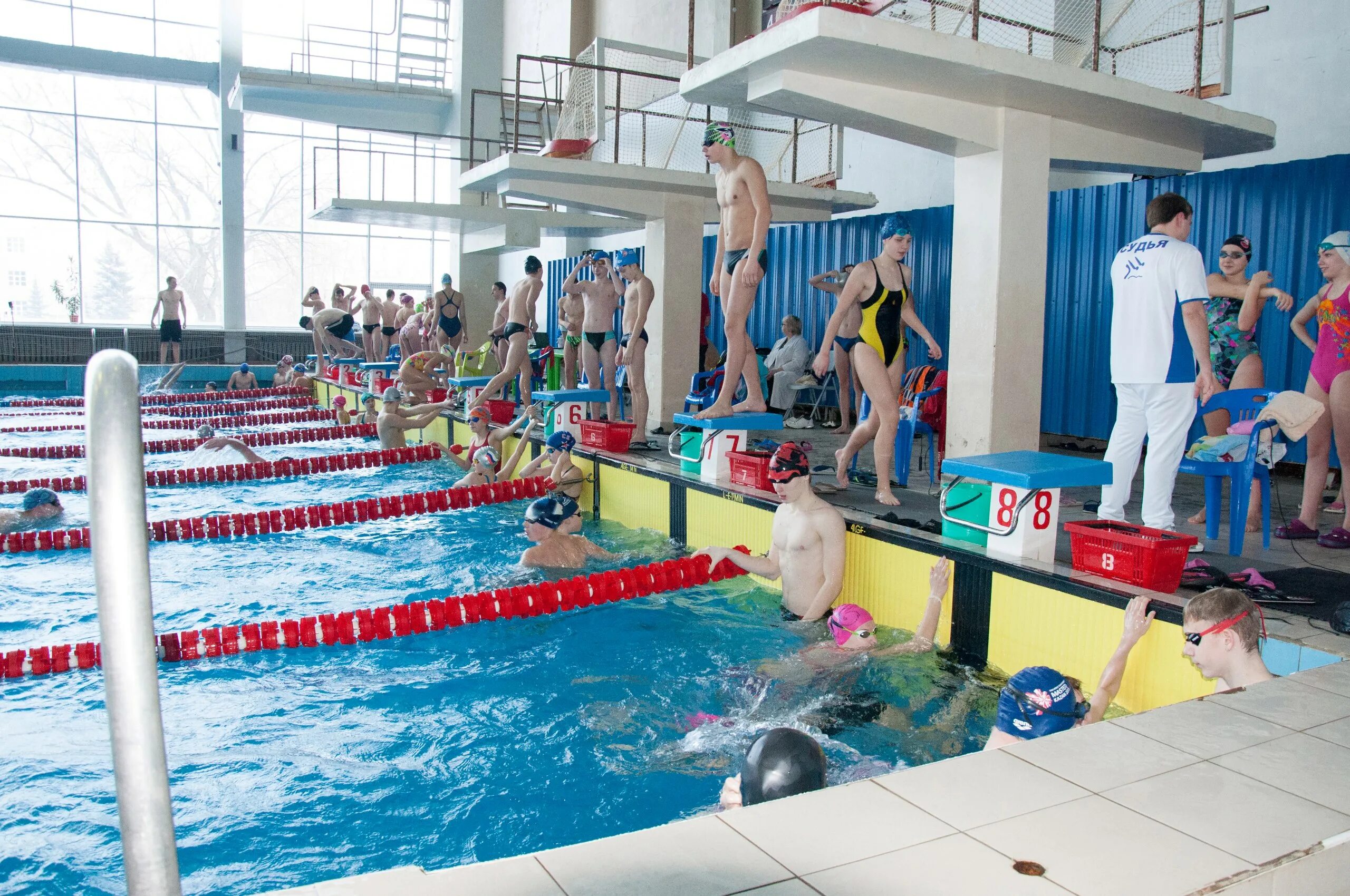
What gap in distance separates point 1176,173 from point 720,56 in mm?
3633

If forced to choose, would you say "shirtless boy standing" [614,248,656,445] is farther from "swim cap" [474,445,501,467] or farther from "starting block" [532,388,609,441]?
"swim cap" [474,445,501,467]

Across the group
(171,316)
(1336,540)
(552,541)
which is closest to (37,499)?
(552,541)

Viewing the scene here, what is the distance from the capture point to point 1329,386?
484 centimetres

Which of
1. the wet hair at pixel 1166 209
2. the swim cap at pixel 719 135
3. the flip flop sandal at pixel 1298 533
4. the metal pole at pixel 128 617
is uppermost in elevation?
the swim cap at pixel 719 135

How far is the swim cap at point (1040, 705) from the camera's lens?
2736mm

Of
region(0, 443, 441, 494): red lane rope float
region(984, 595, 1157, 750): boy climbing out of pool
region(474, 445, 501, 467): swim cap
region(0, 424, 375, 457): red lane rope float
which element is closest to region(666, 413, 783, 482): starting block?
region(474, 445, 501, 467): swim cap

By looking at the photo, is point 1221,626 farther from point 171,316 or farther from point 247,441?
point 171,316

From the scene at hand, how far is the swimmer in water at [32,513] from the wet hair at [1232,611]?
722 cm

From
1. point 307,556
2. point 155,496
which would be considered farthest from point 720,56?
point 155,496

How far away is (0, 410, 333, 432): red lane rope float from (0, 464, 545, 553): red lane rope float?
6.07 metres

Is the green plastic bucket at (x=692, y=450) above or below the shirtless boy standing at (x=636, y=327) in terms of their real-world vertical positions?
below

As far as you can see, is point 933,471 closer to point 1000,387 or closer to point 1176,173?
point 1000,387

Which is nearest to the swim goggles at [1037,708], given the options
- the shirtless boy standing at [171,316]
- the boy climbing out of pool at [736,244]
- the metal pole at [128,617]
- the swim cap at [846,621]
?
the swim cap at [846,621]

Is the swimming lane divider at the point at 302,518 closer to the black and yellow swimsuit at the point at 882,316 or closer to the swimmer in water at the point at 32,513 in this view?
the swimmer in water at the point at 32,513
